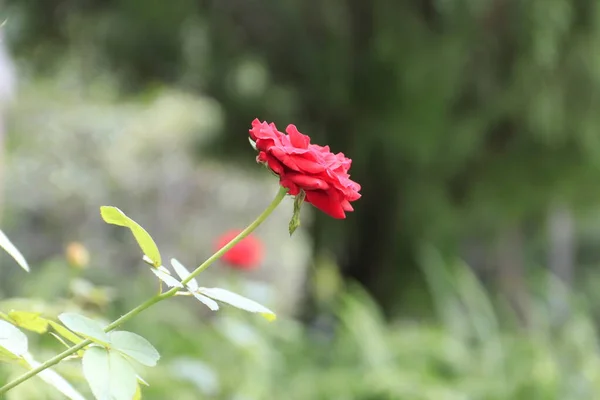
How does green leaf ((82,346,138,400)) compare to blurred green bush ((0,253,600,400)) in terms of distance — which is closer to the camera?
green leaf ((82,346,138,400))

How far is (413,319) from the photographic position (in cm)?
215

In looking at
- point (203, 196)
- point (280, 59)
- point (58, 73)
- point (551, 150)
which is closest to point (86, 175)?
point (203, 196)

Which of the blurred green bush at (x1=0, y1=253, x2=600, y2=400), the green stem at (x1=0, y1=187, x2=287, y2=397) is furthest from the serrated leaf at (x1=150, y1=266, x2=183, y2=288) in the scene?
the blurred green bush at (x1=0, y1=253, x2=600, y2=400)

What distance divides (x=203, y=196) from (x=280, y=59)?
15.1 ft

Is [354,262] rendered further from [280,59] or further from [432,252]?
[280,59]

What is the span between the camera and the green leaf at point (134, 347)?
0.32 m

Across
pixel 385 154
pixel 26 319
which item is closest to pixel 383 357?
pixel 385 154

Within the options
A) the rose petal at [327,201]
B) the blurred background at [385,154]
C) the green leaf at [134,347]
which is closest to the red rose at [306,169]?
the rose petal at [327,201]

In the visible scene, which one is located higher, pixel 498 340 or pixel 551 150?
pixel 551 150

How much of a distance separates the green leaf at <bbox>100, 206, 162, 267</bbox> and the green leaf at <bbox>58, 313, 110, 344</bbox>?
48 mm

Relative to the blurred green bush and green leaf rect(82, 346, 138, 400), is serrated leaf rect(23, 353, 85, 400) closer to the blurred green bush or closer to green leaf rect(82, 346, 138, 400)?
green leaf rect(82, 346, 138, 400)

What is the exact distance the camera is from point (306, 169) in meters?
0.33

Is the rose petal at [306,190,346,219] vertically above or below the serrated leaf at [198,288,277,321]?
above

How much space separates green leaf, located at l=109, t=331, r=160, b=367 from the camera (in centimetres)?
32
